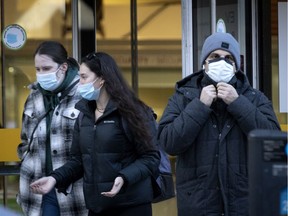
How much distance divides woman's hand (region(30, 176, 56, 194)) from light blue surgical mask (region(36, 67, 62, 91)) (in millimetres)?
672

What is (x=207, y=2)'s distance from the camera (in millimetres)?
6664

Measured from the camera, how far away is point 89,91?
406 centimetres

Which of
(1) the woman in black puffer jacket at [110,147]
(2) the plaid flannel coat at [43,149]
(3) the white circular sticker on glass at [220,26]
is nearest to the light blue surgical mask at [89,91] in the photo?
(1) the woman in black puffer jacket at [110,147]

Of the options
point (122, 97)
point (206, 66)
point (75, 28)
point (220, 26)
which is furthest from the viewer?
point (75, 28)

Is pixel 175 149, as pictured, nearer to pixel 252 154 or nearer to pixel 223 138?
pixel 223 138

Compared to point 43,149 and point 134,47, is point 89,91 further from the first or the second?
point 134,47

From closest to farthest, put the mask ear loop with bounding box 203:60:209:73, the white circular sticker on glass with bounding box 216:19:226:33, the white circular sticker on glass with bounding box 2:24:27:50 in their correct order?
the mask ear loop with bounding box 203:60:209:73, the white circular sticker on glass with bounding box 216:19:226:33, the white circular sticker on glass with bounding box 2:24:27:50

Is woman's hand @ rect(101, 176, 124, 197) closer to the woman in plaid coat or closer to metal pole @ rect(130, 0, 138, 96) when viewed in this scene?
the woman in plaid coat

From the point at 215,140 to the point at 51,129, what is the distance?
120 cm

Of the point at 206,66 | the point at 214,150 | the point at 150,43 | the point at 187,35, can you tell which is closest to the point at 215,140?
the point at 214,150

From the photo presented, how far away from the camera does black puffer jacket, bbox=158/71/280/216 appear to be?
145 inches

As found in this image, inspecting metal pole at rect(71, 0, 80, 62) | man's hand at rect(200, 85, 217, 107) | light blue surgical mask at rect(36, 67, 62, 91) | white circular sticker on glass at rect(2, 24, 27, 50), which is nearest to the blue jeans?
light blue surgical mask at rect(36, 67, 62, 91)

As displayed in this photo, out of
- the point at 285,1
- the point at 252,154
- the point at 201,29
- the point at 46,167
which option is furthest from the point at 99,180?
the point at 285,1

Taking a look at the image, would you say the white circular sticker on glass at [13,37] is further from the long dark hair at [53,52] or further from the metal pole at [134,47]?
the long dark hair at [53,52]
